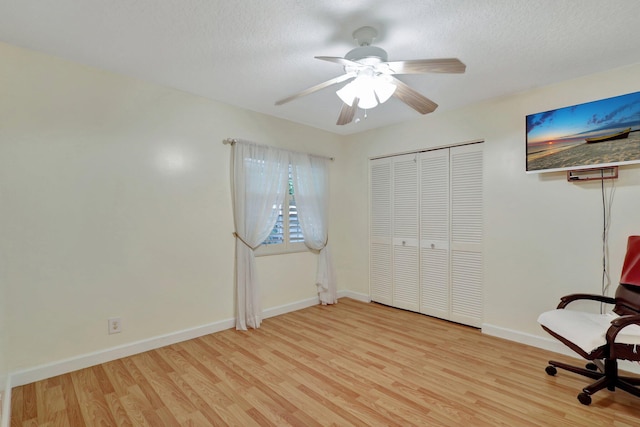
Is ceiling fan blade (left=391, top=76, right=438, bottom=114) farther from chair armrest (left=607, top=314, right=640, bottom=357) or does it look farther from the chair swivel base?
the chair swivel base

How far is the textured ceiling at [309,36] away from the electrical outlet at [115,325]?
2189mm

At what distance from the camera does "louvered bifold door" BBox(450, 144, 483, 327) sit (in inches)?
132

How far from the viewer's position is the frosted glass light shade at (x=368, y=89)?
2035 mm

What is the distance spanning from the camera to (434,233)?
12.3ft

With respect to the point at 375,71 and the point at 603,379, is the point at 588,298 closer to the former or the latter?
the point at 603,379

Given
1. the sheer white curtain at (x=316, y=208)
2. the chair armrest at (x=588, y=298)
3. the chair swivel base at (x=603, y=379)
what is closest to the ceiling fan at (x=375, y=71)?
the sheer white curtain at (x=316, y=208)

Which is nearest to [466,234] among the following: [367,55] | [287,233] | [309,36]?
[287,233]

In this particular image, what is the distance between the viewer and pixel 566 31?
2.01 meters

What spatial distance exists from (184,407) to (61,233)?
5.51 ft

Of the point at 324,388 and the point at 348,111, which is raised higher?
the point at 348,111

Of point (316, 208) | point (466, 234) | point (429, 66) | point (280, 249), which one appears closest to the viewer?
point (429, 66)

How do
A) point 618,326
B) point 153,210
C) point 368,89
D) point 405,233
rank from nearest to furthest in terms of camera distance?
1. point 618,326
2. point 368,89
3. point 153,210
4. point 405,233

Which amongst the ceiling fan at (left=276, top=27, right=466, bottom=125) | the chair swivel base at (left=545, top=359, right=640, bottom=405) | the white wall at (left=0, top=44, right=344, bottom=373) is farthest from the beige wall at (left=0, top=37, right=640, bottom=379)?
the ceiling fan at (left=276, top=27, right=466, bottom=125)

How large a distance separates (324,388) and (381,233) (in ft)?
8.11
